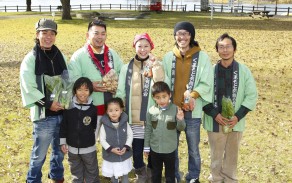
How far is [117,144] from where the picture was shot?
5020mm

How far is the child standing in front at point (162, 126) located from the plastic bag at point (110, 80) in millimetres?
683

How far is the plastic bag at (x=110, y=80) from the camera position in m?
5.12

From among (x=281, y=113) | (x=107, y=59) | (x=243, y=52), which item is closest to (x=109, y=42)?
(x=243, y=52)

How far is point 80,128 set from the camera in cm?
494

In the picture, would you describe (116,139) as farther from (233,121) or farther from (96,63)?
(233,121)

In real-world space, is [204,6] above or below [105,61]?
above

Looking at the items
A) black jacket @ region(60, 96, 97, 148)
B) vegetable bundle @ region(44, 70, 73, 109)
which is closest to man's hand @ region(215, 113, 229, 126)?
black jacket @ region(60, 96, 97, 148)

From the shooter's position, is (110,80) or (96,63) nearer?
(110,80)

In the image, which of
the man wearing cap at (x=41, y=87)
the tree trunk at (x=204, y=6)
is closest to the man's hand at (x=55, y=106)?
the man wearing cap at (x=41, y=87)

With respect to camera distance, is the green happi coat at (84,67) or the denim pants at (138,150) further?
the denim pants at (138,150)

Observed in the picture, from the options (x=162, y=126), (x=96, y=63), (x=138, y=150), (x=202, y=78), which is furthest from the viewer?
Answer: (x=138, y=150)

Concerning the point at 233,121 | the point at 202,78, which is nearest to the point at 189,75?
the point at 202,78

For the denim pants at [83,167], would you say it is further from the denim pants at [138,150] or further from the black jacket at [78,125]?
the denim pants at [138,150]

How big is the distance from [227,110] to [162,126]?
3.40ft
